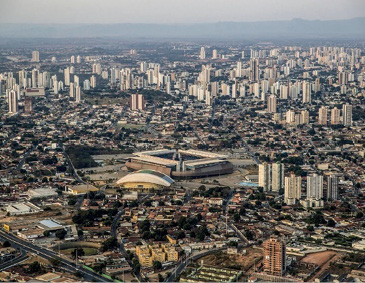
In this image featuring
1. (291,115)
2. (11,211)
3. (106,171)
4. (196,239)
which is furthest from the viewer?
(291,115)

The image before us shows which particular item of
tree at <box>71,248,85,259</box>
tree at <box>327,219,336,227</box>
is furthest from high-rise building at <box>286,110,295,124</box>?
tree at <box>71,248,85,259</box>

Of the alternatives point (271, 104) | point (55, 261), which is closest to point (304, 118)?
point (271, 104)

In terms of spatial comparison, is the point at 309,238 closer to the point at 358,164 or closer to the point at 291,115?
the point at 358,164

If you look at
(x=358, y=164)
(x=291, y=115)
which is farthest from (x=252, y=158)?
(x=291, y=115)

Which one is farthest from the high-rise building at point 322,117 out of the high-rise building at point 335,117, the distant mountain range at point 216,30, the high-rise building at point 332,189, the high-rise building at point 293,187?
the distant mountain range at point 216,30

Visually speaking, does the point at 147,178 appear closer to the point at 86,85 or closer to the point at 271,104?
the point at 271,104

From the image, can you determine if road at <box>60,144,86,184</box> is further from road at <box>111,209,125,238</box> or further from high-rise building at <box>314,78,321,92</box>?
high-rise building at <box>314,78,321,92</box>

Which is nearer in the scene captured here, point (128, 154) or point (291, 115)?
point (128, 154)
